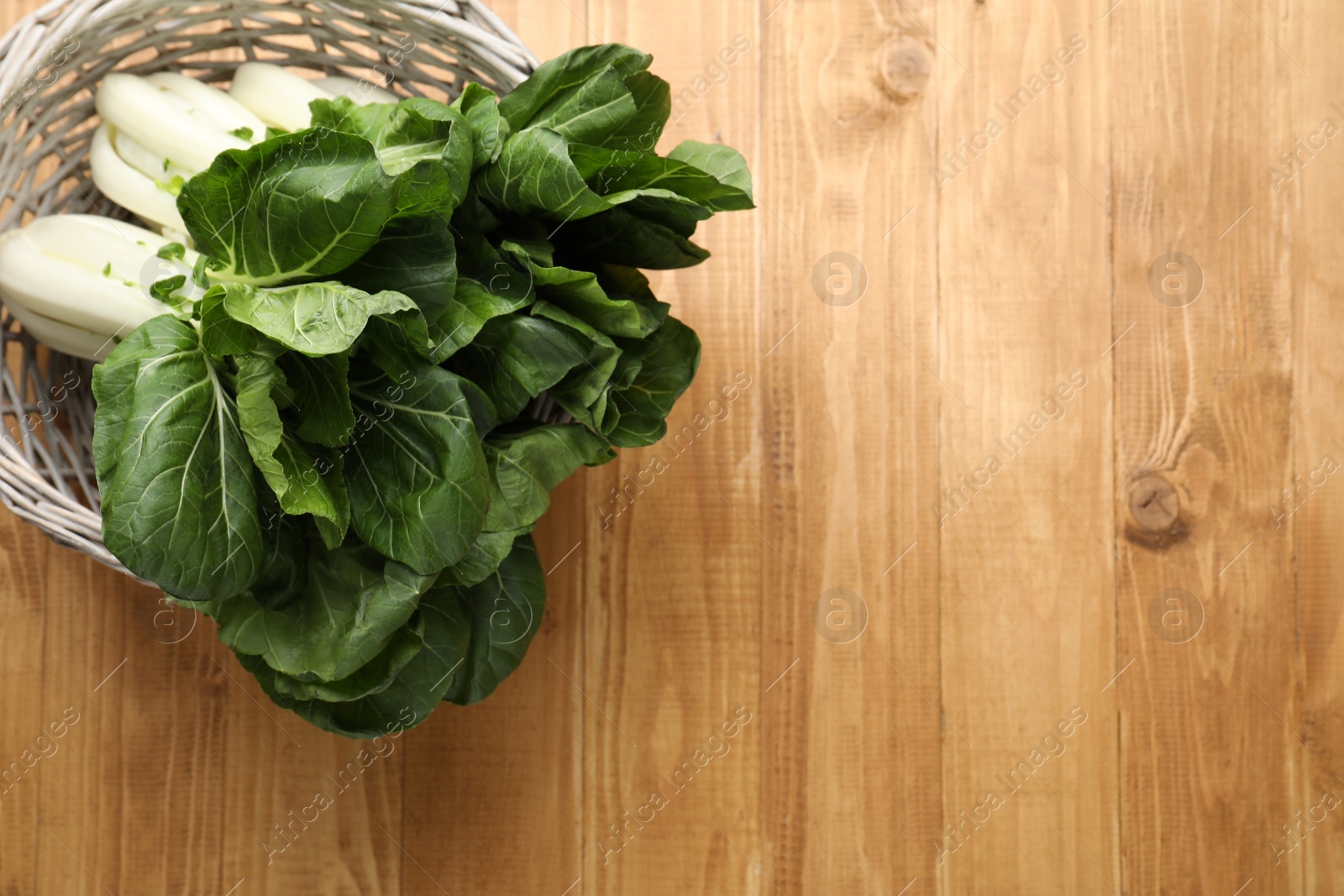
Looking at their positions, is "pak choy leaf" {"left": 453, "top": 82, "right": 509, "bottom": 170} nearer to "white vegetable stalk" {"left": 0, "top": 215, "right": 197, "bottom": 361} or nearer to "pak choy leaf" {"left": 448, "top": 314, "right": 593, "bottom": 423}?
"pak choy leaf" {"left": 448, "top": 314, "right": 593, "bottom": 423}

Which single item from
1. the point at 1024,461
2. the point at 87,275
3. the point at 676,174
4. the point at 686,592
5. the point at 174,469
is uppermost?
the point at 676,174

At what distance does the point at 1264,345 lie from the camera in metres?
1.18

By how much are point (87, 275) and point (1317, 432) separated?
1280 millimetres

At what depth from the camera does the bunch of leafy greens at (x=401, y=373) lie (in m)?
0.76

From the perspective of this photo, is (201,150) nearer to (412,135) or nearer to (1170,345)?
(412,135)

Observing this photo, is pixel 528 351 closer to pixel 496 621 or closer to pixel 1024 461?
pixel 496 621

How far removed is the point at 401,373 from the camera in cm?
81

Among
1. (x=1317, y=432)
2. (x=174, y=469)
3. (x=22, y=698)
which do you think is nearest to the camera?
(x=174, y=469)

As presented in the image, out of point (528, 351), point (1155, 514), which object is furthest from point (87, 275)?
point (1155, 514)

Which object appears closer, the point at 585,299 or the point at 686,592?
the point at 585,299

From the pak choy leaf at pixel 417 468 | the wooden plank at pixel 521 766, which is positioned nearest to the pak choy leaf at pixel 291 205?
the pak choy leaf at pixel 417 468

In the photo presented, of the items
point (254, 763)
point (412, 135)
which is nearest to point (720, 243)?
point (412, 135)

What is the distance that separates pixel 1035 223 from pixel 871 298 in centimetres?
21

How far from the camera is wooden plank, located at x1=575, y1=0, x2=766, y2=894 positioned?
1115 mm
